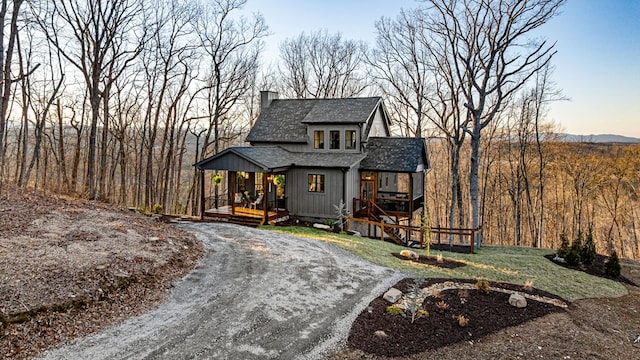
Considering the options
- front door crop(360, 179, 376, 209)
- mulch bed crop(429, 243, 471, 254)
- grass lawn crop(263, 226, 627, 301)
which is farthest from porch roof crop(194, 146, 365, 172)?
mulch bed crop(429, 243, 471, 254)

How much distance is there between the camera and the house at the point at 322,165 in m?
17.7

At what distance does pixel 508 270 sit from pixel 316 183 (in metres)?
9.50

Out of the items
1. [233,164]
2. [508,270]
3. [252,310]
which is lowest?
[508,270]

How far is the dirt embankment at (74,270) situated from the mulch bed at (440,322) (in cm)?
463

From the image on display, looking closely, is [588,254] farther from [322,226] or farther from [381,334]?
[381,334]

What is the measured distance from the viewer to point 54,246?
9.12 meters

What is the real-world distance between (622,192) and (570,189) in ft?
9.77

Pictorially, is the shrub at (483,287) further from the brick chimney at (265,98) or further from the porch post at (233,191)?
the brick chimney at (265,98)

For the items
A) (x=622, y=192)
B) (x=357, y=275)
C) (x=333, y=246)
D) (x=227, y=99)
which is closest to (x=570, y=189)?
(x=622, y=192)

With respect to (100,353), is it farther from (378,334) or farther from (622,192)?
(622,192)

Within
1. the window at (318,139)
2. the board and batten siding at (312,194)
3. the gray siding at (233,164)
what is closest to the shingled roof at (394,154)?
the board and batten siding at (312,194)

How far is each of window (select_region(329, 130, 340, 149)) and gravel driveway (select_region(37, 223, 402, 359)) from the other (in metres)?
8.85

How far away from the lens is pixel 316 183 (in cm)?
1853

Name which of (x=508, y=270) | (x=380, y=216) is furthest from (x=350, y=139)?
(x=508, y=270)
